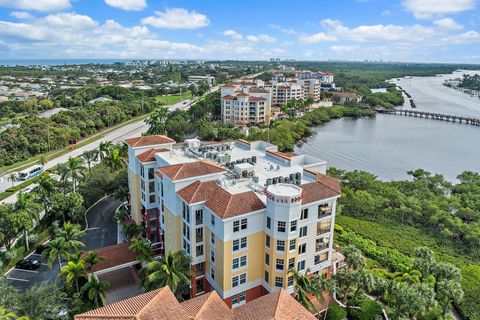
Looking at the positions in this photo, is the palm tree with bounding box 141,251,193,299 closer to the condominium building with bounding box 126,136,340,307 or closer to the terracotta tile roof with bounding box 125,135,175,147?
the condominium building with bounding box 126,136,340,307

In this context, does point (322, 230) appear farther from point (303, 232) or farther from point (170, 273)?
point (170, 273)

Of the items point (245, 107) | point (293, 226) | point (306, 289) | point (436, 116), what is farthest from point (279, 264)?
point (436, 116)

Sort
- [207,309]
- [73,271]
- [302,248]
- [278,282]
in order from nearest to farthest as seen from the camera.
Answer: [207,309], [278,282], [73,271], [302,248]

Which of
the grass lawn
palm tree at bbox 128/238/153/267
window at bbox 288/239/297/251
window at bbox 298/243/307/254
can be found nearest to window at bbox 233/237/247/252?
window at bbox 288/239/297/251

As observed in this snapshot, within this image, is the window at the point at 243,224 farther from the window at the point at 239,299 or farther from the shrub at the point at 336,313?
the shrub at the point at 336,313

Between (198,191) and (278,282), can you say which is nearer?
(278,282)

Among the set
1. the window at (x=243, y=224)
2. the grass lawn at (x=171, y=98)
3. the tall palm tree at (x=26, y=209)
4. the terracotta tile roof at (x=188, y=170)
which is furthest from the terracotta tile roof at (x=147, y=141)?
the grass lawn at (x=171, y=98)

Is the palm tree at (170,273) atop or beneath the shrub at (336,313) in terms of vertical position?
atop
